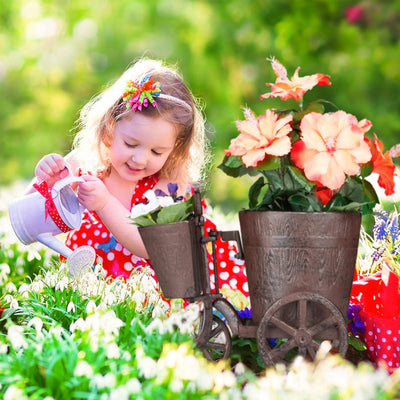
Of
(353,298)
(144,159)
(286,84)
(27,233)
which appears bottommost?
(353,298)

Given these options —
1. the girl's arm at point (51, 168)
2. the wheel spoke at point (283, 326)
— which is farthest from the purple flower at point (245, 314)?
the girl's arm at point (51, 168)

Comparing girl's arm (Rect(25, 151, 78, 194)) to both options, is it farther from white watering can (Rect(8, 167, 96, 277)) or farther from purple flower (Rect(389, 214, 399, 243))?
purple flower (Rect(389, 214, 399, 243))

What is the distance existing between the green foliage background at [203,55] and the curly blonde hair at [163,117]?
94.0 inches

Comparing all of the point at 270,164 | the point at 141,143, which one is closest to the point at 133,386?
the point at 270,164

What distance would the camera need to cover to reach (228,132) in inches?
383

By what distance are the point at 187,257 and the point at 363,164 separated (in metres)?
0.63

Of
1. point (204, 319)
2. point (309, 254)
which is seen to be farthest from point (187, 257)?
point (309, 254)

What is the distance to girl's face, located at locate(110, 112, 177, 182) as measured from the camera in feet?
9.55

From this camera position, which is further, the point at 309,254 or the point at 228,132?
the point at 228,132

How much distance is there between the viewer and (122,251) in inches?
130

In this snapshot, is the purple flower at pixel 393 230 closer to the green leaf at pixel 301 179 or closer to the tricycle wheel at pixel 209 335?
the green leaf at pixel 301 179

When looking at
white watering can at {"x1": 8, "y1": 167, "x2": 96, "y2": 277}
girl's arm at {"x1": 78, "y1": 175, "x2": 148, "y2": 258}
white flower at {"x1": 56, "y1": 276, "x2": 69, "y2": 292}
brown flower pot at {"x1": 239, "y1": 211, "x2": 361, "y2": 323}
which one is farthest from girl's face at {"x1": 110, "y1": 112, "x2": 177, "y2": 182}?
brown flower pot at {"x1": 239, "y1": 211, "x2": 361, "y2": 323}

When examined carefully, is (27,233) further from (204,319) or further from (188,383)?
(188,383)

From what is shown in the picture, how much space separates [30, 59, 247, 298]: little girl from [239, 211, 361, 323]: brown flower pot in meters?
0.98
